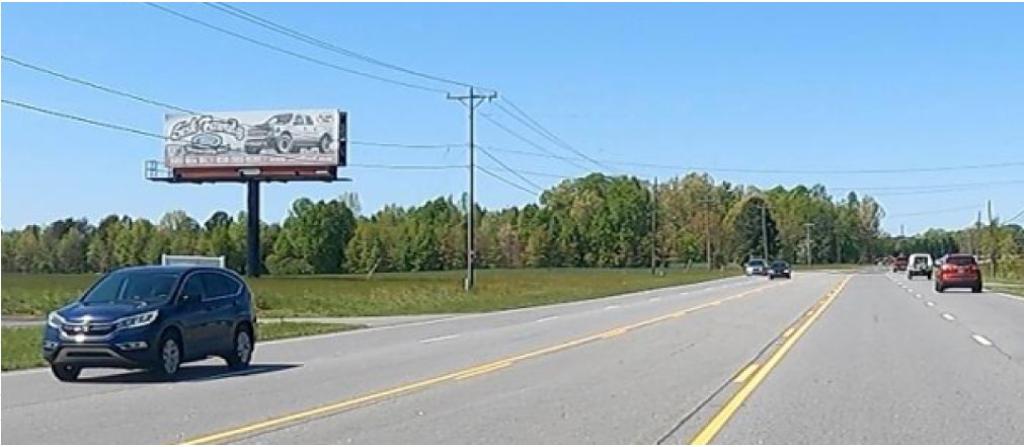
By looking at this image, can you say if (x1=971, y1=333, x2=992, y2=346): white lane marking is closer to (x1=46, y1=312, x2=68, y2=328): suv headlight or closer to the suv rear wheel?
the suv rear wheel

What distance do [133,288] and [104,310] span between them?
91cm

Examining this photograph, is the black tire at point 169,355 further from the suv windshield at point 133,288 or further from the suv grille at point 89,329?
the suv grille at point 89,329

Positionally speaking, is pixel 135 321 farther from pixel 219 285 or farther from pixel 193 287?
pixel 219 285

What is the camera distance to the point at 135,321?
20422mm

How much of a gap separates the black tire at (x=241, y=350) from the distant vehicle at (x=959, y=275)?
47.6 m

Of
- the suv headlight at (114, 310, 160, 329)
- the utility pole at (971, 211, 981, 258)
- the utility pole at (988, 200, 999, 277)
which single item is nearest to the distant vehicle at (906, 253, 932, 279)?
the utility pole at (988, 200, 999, 277)

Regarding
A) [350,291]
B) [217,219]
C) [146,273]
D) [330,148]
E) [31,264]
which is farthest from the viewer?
[217,219]

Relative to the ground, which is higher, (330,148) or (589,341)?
(330,148)

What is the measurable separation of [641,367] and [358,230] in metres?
152

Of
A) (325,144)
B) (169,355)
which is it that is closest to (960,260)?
(325,144)

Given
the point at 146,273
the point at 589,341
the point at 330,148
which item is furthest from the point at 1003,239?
the point at 146,273

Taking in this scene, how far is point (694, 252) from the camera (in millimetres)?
179250

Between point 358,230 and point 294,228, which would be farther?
point 358,230

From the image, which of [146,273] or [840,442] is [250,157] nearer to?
[146,273]
